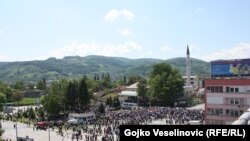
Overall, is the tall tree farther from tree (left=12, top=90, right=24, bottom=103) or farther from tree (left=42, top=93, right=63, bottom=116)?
tree (left=12, top=90, right=24, bottom=103)

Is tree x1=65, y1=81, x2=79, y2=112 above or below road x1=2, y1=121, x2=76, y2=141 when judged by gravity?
above

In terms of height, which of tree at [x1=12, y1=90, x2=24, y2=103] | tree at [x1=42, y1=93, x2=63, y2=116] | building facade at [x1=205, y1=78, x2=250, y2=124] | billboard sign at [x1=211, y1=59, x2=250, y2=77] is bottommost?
tree at [x1=12, y1=90, x2=24, y2=103]

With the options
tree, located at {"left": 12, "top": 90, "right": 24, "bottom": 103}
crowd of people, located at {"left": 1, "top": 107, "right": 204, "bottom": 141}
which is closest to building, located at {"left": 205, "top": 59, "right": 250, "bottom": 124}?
crowd of people, located at {"left": 1, "top": 107, "right": 204, "bottom": 141}

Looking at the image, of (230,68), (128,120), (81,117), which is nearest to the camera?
(230,68)

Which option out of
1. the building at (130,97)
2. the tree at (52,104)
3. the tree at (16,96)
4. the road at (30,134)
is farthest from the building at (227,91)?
the tree at (16,96)

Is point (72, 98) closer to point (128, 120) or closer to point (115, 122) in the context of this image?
point (128, 120)

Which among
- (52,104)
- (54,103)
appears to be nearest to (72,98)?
(54,103)

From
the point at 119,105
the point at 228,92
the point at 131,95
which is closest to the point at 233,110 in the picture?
the point at 228,92
